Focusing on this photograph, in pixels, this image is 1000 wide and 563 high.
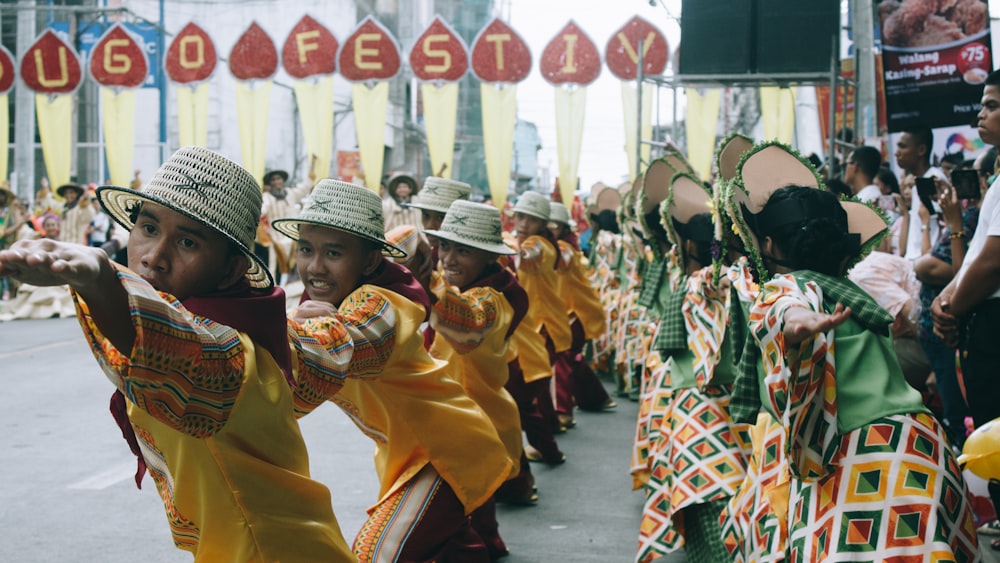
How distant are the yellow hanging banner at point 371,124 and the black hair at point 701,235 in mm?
13970

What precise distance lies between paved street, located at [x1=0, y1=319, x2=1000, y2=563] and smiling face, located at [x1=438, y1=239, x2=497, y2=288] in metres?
1.38

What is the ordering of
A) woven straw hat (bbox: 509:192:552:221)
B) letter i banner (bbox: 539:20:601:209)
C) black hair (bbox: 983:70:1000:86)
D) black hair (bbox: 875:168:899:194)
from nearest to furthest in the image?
black hair (bbox: 983:70:1000:86), black hair (bbox: 875:168:899:194), woven straw hat (bbox: 509:192:552:221), letter i banner (bbox: 539:20:601:209)

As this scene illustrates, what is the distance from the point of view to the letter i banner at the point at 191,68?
1938 centimetres

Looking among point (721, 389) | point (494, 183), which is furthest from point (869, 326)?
point (494, 183)

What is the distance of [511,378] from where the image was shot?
23.0 ft

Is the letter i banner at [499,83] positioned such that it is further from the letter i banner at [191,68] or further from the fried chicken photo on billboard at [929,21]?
the fried chicken photo on billboard at [929,21]

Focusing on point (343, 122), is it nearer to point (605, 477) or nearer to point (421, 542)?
point (605, 477)

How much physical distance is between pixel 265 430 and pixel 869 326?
5.77ft

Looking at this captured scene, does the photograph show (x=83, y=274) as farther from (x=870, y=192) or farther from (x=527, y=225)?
(x=527, y=225)

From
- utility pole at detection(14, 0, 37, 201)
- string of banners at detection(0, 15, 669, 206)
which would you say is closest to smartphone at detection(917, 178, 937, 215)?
string of banners at detection(0, 15, 669, 206)

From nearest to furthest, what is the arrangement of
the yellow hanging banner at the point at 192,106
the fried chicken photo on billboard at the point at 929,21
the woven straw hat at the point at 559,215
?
the fried chicken photo on billboard at the point at 929,21, the woven straw hat at the point at 559,215, the yellow hanging banner at the point at 192,106

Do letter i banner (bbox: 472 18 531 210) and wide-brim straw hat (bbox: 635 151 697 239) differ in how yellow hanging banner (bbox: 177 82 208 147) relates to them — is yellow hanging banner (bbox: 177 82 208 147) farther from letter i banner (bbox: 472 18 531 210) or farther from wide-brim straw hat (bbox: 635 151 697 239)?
wide-brim straw hat (bbox: 635 151 697 239)

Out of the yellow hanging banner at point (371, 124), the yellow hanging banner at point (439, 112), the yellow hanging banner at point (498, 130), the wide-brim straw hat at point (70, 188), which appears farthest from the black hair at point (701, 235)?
the wide-brim straw hat at point (70, 188)

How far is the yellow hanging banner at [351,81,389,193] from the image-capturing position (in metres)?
19.1
